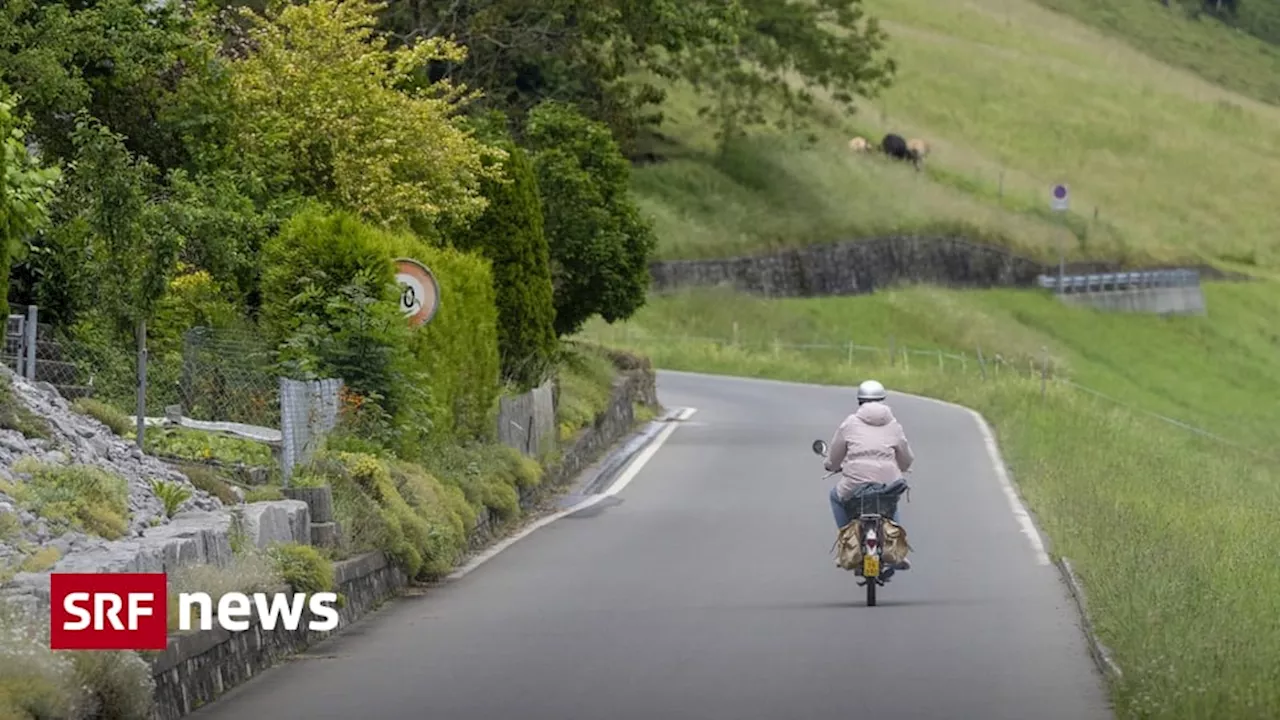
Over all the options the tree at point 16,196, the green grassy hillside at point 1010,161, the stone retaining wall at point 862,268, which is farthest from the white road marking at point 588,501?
the green grassy hillside at point 1010,161

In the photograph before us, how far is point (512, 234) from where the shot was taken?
37.4 meters

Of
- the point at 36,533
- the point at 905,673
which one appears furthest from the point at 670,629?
the point at 36,533

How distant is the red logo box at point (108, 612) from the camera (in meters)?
13.6

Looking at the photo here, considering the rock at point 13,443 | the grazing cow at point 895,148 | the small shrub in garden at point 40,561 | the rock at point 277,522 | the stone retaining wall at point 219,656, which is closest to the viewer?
the stone retaining wall at point 219,656

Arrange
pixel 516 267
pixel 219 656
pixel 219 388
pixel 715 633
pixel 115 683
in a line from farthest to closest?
pixel 516 267, pixel 219 388, pixel 715 633, pixel 219 656, pixel 115 683

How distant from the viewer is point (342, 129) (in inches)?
1262

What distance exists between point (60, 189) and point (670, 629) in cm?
1152

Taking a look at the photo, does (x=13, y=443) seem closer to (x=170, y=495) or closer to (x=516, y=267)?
(x=170, y=495)

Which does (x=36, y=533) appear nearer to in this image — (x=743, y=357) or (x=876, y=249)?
(x=743, y=357)

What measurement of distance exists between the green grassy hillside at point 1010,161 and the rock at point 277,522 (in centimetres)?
5421

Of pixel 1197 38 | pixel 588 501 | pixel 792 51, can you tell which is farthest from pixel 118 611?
pixel 1197 38

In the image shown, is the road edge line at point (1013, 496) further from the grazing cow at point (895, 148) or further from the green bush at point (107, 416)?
the grazing cow at point (895, 148)

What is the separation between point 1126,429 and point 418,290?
20.8 m

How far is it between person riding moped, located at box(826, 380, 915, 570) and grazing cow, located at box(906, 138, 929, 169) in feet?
245
